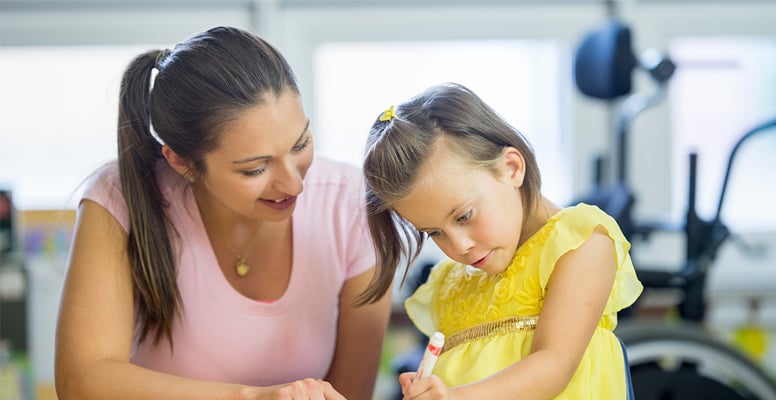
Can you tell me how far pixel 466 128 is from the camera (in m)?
1.18

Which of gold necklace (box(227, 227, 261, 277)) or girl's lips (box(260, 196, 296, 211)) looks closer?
girl's lips (box(260, 196, 296, 211))

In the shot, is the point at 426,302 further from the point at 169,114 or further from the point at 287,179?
the point at 169,114

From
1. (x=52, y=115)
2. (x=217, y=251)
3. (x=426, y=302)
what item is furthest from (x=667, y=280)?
(x=52, y=115)

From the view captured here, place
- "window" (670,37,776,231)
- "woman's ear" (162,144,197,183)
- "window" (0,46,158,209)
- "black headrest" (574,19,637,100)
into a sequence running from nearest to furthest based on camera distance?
"woman's ear" (162,144,197,183)
"black headrest" (574,19,637,100)
"window" (0,46,158,209)
"window" (670,37,776,231)

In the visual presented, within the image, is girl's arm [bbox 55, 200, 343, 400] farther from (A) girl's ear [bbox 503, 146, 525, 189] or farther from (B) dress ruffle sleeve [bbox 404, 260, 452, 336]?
(A) girl's ear [bbox 503, 146, 525, 189]

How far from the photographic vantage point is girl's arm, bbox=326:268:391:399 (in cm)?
149

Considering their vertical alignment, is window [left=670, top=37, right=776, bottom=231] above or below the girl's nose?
below

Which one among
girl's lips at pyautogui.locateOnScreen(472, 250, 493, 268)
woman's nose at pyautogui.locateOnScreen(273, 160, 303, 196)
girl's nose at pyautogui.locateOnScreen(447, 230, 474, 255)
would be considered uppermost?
woman's nose at pyautogui.locateOnScreen(273, 160, 303, 196)

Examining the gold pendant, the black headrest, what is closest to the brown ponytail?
the gold pendant

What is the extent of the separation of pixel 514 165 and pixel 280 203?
0.36 m

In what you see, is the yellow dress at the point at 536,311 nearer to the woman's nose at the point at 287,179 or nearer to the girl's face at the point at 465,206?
the girl's face at the point at 465,206

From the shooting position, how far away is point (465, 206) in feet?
3.81

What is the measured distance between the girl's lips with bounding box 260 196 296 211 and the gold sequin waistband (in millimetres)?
316

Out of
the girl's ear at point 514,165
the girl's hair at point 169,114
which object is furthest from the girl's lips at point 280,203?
the girl's ear at point 514,165
